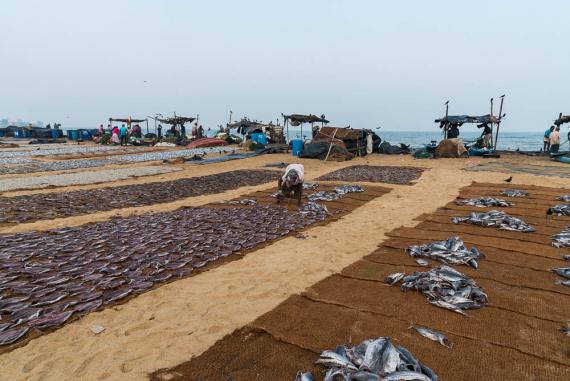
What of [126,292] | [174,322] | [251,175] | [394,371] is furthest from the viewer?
[251,175]

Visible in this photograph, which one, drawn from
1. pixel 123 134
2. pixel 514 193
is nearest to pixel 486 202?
pixel 514 193

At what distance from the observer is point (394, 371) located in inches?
128

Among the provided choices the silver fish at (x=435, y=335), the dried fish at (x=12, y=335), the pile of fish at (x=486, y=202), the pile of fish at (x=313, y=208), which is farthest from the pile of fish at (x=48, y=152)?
the silver fish at (x=435, y=335)

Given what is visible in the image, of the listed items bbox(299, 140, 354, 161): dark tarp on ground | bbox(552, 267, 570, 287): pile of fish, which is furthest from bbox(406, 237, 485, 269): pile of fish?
bbox(299, 140, 354, 161): dark tarp on ground

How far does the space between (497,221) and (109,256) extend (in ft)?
30.0

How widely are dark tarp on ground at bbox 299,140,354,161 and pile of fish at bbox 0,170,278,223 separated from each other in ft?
34.5

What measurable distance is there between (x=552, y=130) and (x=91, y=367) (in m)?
33.9

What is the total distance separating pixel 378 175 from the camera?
Answer: 19281 mm

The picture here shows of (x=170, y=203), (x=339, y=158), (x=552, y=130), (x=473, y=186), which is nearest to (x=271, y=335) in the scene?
(x=170, y=203)

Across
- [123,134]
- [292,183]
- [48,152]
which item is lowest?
[48,152]

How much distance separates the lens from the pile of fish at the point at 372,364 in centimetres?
319

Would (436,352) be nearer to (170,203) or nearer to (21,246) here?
(21,246)

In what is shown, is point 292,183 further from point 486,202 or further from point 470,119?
point 470,119

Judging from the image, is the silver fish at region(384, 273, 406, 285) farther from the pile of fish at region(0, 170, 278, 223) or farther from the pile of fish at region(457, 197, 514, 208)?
the pile of fish at region(0, 170, 278, 223)
